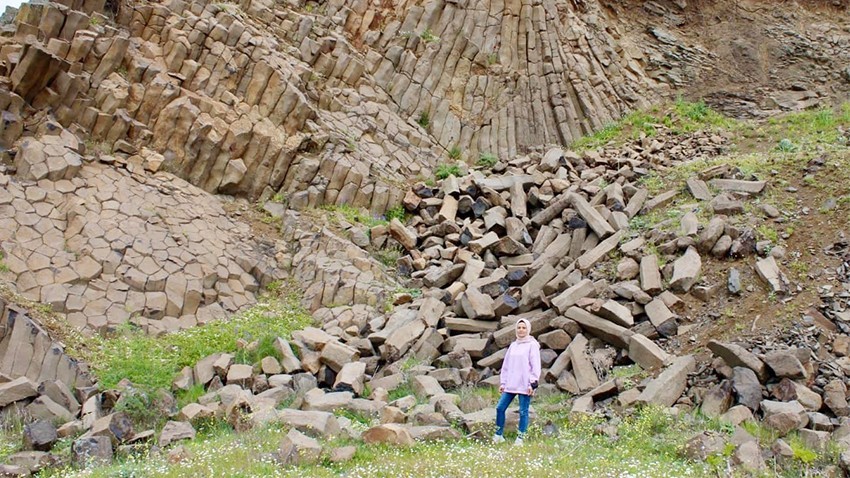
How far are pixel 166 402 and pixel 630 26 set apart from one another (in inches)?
761

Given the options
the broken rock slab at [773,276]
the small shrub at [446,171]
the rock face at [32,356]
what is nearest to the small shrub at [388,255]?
the small shrub at [446,171]

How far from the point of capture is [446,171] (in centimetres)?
1697

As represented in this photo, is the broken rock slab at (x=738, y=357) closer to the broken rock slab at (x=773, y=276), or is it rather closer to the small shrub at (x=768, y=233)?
the broken rock slab at (x=773, y=276)

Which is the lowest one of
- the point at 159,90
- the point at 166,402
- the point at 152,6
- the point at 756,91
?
the point at 166,402

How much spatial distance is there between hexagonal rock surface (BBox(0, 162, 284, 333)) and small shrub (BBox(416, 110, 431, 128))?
6.50 metres

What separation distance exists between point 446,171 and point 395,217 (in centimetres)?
226

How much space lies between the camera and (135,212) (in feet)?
42.2

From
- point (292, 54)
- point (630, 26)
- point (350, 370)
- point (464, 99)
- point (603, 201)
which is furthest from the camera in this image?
point (630, 26)

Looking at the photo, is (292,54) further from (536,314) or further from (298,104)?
(536,314)

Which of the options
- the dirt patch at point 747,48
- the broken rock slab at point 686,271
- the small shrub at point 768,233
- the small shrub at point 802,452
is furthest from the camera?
the dirt patch at point 747,48

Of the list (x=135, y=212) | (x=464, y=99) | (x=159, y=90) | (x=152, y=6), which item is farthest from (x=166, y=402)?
(x=464, y=99)

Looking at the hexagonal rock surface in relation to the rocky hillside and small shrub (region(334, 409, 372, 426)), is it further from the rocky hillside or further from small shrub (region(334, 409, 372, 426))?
small shrub (region(334, 409, 372, 426))

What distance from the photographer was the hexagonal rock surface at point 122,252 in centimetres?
1123

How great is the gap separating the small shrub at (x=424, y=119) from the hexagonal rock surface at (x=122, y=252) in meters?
6.50
